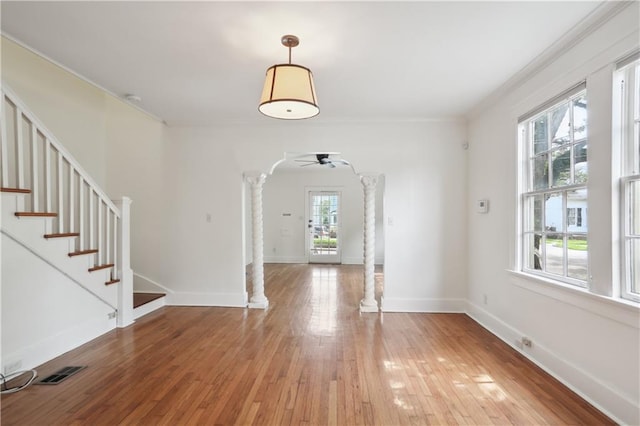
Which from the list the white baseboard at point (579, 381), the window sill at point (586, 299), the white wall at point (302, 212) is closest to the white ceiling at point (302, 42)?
the window sill at point (586, 299)

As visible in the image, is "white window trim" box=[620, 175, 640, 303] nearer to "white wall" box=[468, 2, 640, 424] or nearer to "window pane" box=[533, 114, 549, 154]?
"white wall" box=[468, 2, 640, 424]

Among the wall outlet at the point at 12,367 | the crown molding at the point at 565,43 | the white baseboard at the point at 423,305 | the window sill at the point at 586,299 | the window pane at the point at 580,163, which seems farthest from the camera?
the white baseboard at the point at 423,305

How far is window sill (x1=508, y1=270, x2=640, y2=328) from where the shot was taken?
1843 millimetres

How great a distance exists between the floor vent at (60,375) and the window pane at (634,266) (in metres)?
4.07

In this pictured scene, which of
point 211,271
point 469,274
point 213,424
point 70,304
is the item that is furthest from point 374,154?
point 70,304

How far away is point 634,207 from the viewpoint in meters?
1.94

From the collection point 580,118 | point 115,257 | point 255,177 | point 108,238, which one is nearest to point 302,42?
Result: point 580,118

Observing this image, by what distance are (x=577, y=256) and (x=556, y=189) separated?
562mm

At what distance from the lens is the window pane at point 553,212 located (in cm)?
258

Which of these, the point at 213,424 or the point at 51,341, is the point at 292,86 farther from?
the point at 51,341

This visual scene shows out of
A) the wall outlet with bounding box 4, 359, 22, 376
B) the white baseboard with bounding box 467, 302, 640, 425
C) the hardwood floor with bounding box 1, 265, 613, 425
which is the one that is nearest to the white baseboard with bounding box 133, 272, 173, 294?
the hardwood floor with bounding box 1, 265, 613, 425

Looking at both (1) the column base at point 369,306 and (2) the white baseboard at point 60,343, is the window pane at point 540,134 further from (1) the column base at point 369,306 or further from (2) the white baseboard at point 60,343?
(2) the white baseboard at point 60,343

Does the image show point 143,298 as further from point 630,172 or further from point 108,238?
point 630,172

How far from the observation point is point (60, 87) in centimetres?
399
